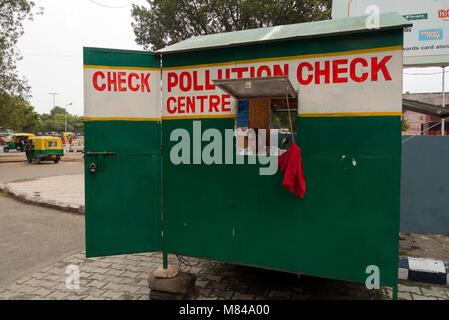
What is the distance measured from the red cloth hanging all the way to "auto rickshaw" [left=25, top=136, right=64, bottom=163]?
20.3 metres

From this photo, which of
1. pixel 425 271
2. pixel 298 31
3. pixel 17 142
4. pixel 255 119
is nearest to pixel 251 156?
pixel 255 119

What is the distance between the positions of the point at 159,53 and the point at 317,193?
232 cm

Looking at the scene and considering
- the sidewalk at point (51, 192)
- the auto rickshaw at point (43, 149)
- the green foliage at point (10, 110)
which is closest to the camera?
the sidewalk at point (51, 192)

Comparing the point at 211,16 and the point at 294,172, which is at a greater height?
the point at 211,16

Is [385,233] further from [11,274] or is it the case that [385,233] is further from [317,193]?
[11,274]

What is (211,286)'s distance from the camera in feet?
12.8

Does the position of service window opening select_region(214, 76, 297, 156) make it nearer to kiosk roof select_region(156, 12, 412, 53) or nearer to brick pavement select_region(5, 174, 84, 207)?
kiosk roof select_region(156, 12, 412, 53)

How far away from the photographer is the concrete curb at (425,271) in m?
3.99

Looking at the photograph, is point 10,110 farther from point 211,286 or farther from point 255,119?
point 255,119

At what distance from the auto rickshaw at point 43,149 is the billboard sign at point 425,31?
19551 mm

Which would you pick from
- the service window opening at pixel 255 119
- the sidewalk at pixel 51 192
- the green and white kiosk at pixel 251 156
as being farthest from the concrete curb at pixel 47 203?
the service window opening at pixel 255 119

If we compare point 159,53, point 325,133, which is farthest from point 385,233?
point 159,53

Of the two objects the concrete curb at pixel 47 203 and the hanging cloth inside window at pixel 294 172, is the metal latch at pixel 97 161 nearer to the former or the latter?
the hanging cloth inside window at pixel 294 172

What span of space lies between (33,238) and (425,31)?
27.8 feet
